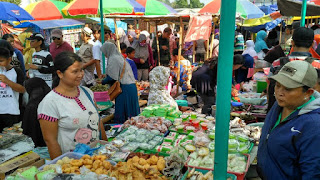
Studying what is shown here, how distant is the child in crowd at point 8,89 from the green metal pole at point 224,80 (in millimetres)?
3322

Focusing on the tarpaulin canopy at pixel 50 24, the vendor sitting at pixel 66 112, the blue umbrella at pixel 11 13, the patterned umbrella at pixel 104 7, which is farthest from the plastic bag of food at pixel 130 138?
the tarpaulin canopy at pixel 50 24

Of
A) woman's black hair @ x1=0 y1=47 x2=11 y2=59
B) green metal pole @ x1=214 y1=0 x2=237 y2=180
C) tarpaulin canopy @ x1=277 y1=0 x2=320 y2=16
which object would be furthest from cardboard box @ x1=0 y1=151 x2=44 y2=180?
tarpaulin canopy @ x1=277 y1=0 x2=320 y2=16

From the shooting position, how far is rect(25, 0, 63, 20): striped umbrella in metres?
11.8

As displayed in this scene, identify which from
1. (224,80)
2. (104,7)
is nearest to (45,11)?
(104,7)

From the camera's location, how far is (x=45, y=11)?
12.1 meters

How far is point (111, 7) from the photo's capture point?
307 inches

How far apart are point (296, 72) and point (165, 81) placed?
335cm

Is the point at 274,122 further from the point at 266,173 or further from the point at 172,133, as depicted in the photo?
the point at 172,133

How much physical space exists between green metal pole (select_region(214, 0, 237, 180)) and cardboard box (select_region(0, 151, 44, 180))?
5.08 feet

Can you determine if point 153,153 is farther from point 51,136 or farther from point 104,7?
point 104,7

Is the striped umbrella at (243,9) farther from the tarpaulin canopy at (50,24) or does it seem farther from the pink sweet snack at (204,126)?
the pink sweet snack at (204,126)

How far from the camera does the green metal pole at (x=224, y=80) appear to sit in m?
1.56

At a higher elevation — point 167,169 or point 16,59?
point 16,59

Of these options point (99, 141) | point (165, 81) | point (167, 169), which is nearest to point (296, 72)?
point (167, 169)
